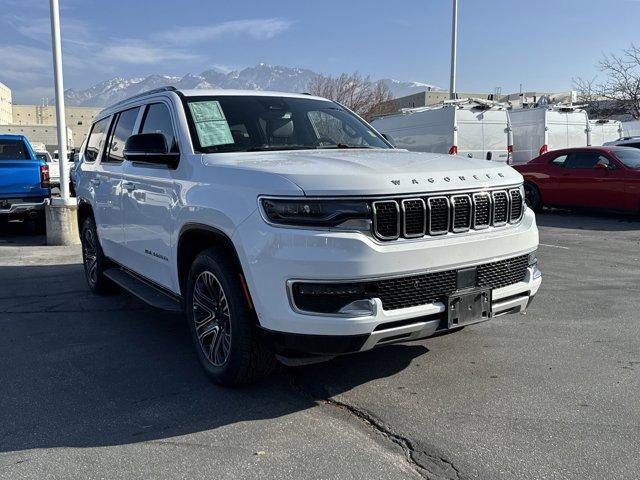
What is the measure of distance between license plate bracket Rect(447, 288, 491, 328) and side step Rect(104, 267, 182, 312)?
208 centimetres

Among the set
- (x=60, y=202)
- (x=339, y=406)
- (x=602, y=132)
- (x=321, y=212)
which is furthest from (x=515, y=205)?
(x=602, y=132)

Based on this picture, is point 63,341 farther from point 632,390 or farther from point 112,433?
point 632,390

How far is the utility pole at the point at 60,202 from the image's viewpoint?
35.4ft

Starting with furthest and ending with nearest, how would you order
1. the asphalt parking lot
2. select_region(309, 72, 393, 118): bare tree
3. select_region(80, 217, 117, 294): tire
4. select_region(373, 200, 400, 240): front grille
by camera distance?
1. select_region(309, 72, 393, 118): bare tree
2. select_region(80, 217, 117, 294): tire
3. select_region(373, 200, 400, 240): front grille
4. the asphalt parking lot

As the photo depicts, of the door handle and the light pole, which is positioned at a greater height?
the light pole

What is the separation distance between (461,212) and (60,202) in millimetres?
8928

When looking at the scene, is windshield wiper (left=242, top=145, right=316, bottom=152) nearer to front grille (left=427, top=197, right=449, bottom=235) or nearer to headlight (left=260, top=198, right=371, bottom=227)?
headlight (left=260, top=198, right=371, bottom=227)

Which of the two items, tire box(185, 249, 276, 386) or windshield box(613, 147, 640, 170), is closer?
tire box(185, 249, 276, 386)

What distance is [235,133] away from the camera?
4.67 meters

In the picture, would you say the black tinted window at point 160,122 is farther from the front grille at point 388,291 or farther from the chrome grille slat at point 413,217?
the chrome grille slat at point 413,217

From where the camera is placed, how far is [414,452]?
10.5 ft

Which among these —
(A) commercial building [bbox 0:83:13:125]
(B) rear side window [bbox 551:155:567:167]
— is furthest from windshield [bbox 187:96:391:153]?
(A) commercial building [bbox 0:83:13:125]

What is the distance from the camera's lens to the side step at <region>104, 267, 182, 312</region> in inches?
187

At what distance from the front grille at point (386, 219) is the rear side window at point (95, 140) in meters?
4.23
